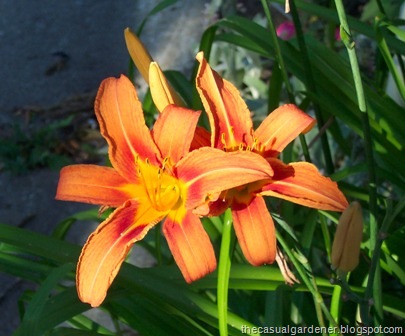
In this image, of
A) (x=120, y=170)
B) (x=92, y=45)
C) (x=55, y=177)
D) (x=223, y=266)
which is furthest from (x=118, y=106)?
(x=92, y=45)

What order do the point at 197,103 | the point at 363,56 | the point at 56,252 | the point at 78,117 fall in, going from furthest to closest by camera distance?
the point at 78,117 < the point at 363,56 < the point at 197,103 < the point at 56,252

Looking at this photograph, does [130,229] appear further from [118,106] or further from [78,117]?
[78,117]

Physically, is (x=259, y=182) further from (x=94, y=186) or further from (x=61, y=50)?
(x=61, y=50)

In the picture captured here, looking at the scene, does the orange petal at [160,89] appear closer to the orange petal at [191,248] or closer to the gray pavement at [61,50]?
the orange petal at [191,248]

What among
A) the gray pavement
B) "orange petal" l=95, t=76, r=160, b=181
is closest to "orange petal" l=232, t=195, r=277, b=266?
"orange petal" l=95, t=76, r=160, b=181

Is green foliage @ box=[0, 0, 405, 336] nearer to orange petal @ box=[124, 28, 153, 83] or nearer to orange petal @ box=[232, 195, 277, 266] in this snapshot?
orange petal @ box=[232, 195, 277, 266]

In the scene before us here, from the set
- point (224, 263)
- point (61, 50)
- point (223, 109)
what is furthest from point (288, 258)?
point (61, 50)
